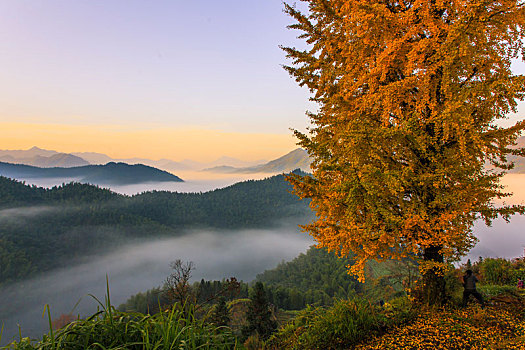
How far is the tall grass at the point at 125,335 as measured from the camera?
2914 millimetres

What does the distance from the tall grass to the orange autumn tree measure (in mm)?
4215

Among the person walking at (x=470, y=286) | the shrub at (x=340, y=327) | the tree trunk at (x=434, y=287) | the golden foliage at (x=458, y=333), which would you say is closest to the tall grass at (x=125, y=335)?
the shrub at (x=340, y=327)

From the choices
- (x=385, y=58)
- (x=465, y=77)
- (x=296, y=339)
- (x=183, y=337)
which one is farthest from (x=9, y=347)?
(x=465, y=77)

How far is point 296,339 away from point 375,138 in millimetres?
4680

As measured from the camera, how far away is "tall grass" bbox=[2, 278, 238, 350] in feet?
9.56

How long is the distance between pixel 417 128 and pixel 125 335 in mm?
7005

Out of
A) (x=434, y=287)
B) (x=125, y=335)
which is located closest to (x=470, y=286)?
(x=434, y=287)

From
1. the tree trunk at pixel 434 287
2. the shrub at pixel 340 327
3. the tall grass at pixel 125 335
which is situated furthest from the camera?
the tree trunk at pixel 434 287

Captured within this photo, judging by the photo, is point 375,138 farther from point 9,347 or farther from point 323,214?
point 9,347

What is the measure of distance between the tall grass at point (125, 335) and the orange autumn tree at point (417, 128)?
4215 millimetres

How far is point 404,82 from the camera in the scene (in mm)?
6387

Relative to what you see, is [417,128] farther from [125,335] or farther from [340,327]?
[125,335]

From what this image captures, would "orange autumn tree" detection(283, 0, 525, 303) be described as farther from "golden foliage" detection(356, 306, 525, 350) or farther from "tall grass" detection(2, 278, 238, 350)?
"tall grass" detection(2, 278, 238, 350)

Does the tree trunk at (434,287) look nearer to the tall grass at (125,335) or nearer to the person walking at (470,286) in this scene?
the person walking at (470,286)
